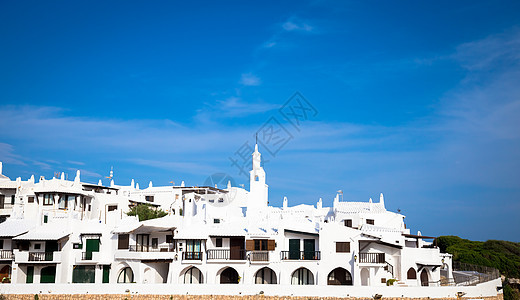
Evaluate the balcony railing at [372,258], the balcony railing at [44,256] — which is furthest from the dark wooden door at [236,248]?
the balcony railing at [44,256]

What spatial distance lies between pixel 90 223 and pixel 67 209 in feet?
25.6

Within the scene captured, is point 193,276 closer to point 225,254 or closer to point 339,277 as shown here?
point 225,254

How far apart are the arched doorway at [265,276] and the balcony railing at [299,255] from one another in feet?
7.27

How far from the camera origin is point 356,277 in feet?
144

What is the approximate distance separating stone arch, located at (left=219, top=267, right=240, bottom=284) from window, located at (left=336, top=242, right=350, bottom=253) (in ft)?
31.9

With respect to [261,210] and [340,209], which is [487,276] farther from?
[261,210]

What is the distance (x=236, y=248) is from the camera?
48312 millimetres

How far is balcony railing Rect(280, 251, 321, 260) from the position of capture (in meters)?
46.7

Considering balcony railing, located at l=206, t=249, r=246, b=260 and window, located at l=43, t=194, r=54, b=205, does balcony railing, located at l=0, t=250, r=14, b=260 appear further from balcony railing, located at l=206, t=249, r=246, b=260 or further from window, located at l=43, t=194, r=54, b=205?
balcony railing, located at l=206, t=249, r=246, b=260

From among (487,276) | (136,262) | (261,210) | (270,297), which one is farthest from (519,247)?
(136,262)

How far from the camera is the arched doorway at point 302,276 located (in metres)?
47.2

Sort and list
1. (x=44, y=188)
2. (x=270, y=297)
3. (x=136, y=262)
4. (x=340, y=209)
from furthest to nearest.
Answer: (x=340, y=209)
(x=44, y=188)
(x=136, y=262)
(x=270, y=297)

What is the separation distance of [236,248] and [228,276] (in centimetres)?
271

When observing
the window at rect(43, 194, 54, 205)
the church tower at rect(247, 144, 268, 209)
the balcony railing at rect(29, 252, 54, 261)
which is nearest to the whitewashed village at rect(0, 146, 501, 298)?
the balcony railing at rect(29, 252, 54, 261)
